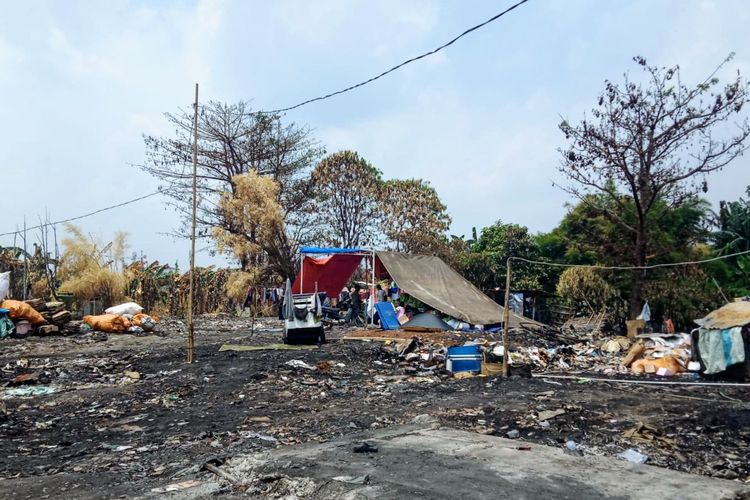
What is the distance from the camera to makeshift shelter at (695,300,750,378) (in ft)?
30.3

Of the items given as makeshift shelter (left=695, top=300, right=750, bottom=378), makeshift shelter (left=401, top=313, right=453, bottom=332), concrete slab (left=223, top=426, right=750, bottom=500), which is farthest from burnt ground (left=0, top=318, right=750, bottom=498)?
makeshift shelter (left=401, top=313, right=453, bottom=332)

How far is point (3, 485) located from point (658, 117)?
1533cm

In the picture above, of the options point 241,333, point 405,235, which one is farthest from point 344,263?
point 405,235

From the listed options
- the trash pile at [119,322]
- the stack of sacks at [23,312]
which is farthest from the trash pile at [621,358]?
the stack of sacks at [23,312]

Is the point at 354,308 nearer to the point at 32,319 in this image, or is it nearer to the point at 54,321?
the point at 54,321

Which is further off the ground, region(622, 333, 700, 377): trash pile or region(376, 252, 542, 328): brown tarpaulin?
region(376, 252, 542, 328): brown tarpaulin

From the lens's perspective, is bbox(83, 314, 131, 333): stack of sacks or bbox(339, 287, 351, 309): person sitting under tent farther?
bbox(339, 287, 351, 309): person sitting under tent

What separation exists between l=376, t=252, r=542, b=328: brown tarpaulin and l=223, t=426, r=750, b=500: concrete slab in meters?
9.95

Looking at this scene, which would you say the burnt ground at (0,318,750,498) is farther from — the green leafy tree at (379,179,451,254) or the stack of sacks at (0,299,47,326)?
the green leafy tree at (379,179,451,254)

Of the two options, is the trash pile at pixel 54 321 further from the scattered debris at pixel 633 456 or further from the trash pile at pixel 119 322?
the scattered debris at pixel 633 456

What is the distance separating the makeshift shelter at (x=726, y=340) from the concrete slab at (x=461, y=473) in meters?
5.66

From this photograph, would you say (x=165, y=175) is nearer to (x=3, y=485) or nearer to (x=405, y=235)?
(x=405, y=235)

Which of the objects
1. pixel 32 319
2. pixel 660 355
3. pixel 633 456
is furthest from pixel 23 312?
pixel 660 355

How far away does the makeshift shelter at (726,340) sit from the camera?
30.3 feet
